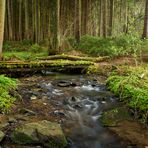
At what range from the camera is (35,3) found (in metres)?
26.7

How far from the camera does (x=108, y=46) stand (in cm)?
1862

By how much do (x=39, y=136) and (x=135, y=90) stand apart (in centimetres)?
381

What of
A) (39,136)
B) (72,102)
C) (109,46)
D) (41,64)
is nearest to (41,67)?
(41,64)

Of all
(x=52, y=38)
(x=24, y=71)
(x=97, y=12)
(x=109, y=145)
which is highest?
(x=97, y=12)

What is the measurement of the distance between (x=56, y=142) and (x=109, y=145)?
1.23m

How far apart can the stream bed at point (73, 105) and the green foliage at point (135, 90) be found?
34 centimetres

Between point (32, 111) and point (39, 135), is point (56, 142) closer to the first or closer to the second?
point (39, 135)

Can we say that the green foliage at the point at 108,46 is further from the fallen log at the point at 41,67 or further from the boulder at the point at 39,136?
the boulder at the point at 39,136

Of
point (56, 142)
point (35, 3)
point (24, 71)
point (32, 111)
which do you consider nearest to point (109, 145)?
point (56, 142)

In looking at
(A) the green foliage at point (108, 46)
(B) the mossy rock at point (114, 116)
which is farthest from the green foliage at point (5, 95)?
(A) the green foliage at point (108, 46)

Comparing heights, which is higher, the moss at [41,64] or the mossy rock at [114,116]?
the moss at [41,64]

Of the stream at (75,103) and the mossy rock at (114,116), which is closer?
the stream at (75,103)

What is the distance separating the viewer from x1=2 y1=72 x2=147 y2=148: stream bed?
23.9 feet

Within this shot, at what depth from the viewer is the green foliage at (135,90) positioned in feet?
27.6
